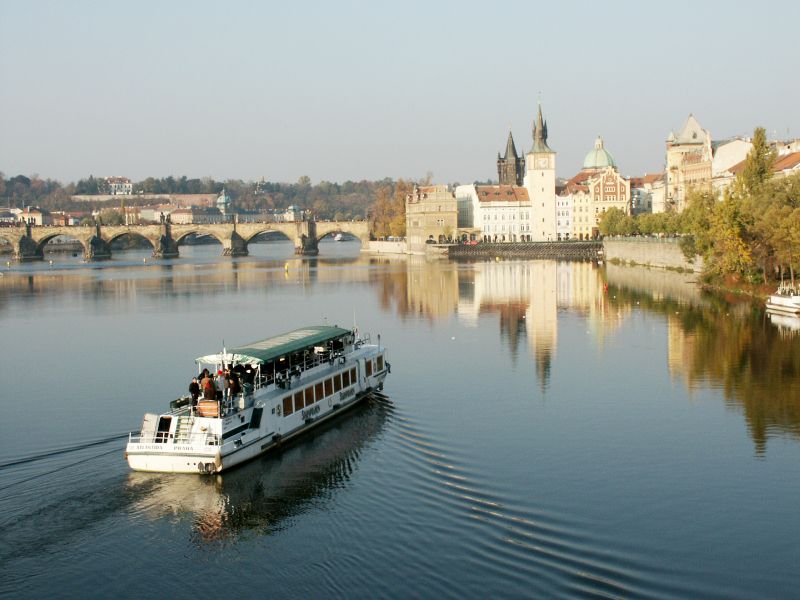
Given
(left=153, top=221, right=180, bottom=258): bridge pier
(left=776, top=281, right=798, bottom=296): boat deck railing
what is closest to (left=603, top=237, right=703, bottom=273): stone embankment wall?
(left=776, top=281, right=798, bottom=296): boat deck railing

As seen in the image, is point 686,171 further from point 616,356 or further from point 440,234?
point 616,356

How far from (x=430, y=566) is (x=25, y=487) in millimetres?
8848

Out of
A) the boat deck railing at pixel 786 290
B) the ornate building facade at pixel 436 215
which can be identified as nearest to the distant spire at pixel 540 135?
the ornate building facade at pixel 436 215

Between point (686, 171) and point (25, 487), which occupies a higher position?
point (686, 171)

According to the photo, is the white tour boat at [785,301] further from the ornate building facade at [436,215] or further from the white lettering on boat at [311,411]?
the ornate building facade at [436,215]

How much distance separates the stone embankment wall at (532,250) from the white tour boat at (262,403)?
84.4 m

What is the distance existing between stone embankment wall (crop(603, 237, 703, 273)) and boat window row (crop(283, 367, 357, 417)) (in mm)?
44151

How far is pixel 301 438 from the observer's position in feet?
77.6

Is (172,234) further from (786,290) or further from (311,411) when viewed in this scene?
(311,411)

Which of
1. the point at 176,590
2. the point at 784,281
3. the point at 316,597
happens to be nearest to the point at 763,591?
the point at 316,597

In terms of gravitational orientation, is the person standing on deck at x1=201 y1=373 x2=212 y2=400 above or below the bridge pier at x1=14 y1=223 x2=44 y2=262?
below

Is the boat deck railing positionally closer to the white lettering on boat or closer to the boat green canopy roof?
the boat green canopy roof

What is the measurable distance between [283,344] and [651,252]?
61.3 metres

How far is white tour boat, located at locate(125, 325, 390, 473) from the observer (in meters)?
20.2
